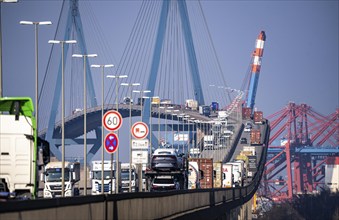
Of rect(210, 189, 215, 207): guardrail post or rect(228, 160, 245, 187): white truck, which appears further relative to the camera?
rect(228, 160, 245, 187): white truck

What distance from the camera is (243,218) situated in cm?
9294

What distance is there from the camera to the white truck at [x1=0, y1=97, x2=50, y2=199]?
29344 mm

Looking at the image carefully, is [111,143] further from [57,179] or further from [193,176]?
[193,176]

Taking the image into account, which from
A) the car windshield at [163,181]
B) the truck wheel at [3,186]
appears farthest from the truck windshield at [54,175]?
the truck wheel at [3,186]

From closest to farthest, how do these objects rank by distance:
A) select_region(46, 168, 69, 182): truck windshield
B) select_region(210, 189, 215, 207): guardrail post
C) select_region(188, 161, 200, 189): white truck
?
select_region(210, 189, 215, 207): guardrail post → select_region(46, 168, 69, 182): truck windshield → select_region(188, 161, 200, 189): white truck

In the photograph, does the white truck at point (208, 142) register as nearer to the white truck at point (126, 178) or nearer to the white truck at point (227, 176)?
the white truck at point (227, 176)

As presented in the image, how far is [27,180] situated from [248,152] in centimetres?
16207

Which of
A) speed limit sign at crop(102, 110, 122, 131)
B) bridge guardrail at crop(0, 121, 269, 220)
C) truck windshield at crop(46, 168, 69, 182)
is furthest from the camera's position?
truck windshield at crop(46, 168, 69, 182)

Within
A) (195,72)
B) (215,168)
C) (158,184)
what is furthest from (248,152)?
(158,184)

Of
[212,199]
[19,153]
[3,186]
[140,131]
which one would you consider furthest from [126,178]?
[3,186]

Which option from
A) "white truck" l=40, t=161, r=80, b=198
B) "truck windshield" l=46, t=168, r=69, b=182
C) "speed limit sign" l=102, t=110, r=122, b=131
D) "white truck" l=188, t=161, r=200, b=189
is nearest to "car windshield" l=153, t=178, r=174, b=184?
"white truck" l=40, t=161, r=80, b=198

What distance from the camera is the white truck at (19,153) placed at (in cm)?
2934

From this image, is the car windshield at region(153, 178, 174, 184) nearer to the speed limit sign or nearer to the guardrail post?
the guardrail post

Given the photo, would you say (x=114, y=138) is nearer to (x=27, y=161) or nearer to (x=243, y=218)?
(x=27, y=161)
